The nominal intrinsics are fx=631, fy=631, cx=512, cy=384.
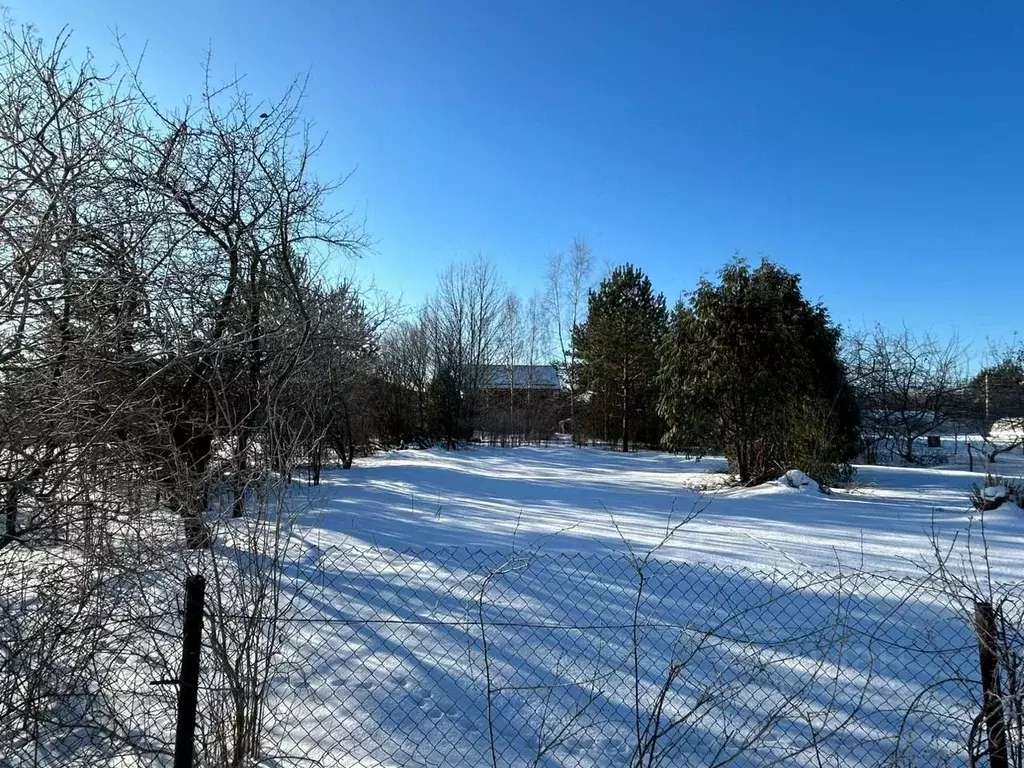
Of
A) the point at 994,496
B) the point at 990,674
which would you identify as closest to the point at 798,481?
the point at 994,496

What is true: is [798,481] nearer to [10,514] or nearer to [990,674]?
[990,674]

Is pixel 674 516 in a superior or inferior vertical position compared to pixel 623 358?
inferior

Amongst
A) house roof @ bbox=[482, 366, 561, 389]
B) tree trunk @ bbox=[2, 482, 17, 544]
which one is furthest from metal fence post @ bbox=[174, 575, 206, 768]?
house roof @ bbox=[482, 366, 561, 389]

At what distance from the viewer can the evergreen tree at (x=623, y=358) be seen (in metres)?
24.7

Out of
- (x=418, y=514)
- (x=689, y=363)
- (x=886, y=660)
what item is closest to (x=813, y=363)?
(x=689, y=363)

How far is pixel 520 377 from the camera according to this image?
35.8m

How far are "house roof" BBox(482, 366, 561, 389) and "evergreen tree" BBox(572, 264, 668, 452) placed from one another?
4526 millimetres

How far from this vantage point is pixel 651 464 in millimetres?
17656

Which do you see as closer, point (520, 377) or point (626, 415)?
point (626, 415)

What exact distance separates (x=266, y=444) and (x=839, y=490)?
10645 mm

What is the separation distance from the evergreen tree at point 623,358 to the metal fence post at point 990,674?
71.2 feet

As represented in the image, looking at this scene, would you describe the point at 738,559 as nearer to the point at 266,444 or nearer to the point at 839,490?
the point at 266,444

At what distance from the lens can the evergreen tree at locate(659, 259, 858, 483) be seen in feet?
37.1

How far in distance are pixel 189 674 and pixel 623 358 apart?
77.3 ft
